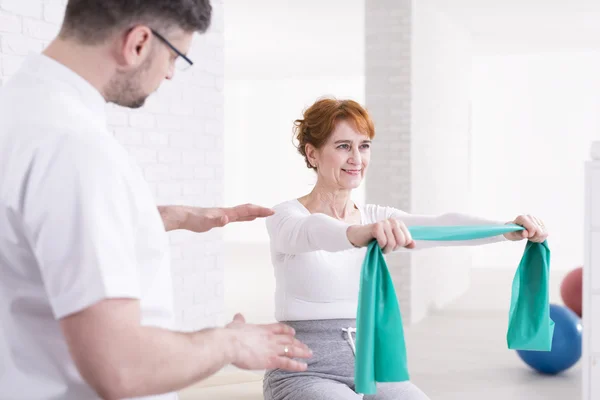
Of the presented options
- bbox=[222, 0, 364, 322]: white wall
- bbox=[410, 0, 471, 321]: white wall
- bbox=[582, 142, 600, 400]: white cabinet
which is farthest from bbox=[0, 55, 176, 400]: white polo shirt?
bbox=[222, 0, 364, 322]: white wall

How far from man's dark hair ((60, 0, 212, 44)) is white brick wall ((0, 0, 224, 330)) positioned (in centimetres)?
255

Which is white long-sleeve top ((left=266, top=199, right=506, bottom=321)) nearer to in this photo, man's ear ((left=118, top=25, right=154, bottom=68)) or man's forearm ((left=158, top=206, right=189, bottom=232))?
man's forearm ((left=158, top=206, right=189, bottom=232))

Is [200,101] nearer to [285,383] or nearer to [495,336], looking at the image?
[285,383]

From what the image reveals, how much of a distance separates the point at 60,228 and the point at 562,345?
4696 mm

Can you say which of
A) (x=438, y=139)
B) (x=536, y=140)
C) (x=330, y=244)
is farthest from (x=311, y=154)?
(x=536, y=140)

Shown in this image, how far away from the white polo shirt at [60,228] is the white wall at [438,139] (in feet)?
19.4

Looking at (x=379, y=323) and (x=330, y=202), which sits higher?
(x=330, y=202)

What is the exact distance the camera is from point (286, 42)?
35.9 feet

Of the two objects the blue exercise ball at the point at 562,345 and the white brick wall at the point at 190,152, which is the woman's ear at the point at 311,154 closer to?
the white brick wall at the point at 190,152

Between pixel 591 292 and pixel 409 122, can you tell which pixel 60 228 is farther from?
pixel 409 122

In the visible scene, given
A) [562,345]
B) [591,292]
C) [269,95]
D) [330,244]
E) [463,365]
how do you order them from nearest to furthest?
1. [330,244]
2. [591,292]
3. [562,345]
4. [463,365]
5. [269,95]

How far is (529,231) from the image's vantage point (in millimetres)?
2424

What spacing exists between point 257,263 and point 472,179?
3836 millimetres

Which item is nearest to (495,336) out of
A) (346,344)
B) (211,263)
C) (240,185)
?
(211,263)
